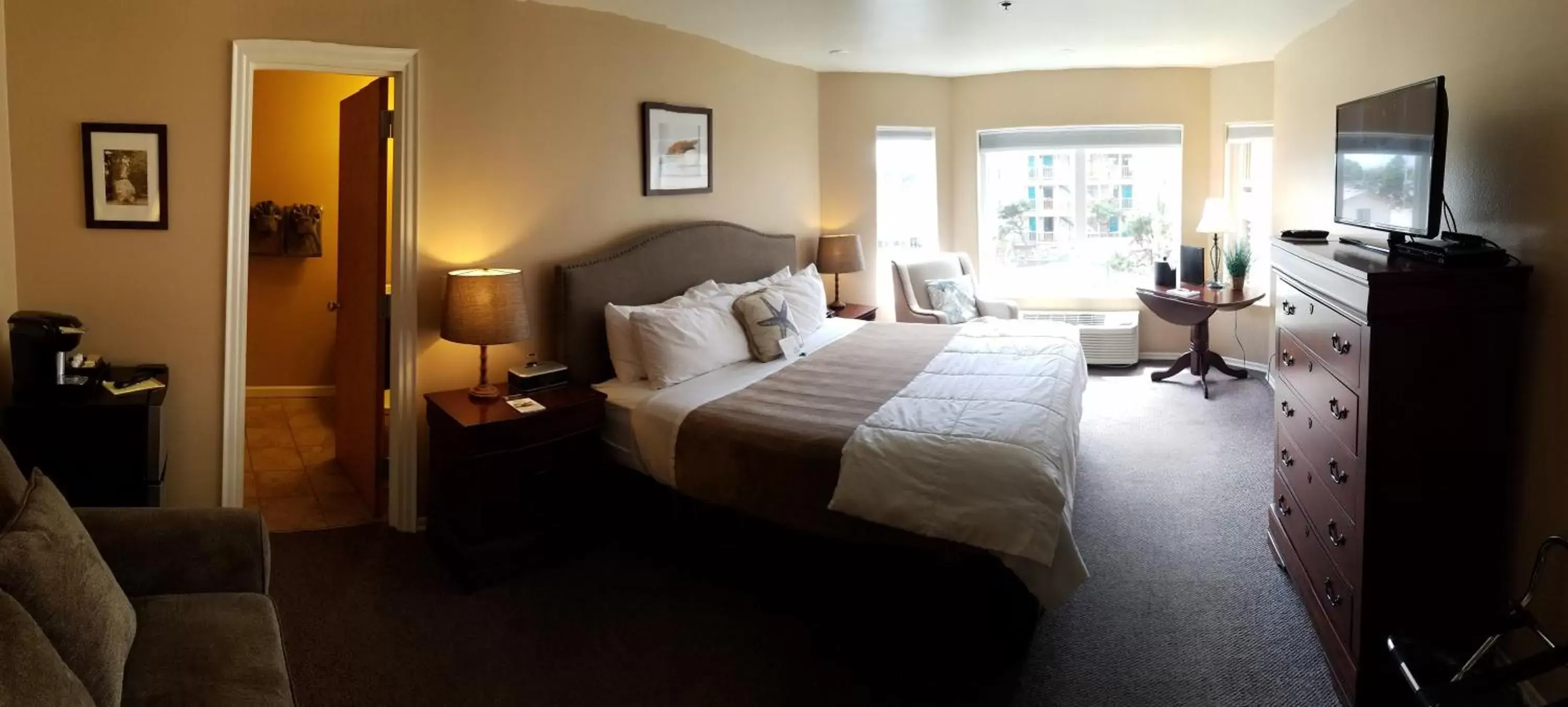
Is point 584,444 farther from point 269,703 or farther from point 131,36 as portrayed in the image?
point 131,36

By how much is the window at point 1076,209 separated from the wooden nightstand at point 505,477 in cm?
431

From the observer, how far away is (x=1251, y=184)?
639 centimetres

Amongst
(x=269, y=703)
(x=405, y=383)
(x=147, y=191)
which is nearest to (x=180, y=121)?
(x=147, y=191)

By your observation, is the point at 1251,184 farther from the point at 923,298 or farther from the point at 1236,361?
the point at 923,298

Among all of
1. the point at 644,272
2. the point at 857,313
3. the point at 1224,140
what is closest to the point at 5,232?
the point at 644,272

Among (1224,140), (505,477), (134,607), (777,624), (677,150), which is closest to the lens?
(134,607)

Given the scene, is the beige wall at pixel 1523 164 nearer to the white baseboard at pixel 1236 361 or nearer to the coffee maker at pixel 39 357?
the white baseboard at pixel 1236 361

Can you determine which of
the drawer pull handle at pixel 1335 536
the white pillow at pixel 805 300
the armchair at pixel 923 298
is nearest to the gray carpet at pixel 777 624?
the drawer pull handle at pixel 1335 536

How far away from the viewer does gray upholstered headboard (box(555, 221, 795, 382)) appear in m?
3.99

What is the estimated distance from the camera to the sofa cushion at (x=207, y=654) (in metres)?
1.74

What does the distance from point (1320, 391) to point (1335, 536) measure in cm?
43

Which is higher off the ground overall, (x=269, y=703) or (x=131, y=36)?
(x=131, y=36)

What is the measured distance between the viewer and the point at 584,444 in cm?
355

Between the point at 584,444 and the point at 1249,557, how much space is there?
2.54 meters
